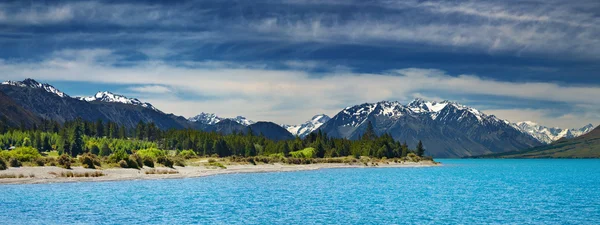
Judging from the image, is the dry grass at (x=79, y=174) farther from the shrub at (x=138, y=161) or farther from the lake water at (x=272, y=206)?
the shrub at (x=138, y=161)

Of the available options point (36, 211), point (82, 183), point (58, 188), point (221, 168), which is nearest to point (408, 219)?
point (36, 211)

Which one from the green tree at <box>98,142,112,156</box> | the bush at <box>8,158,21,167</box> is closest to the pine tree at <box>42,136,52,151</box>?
the green tree at <box>98,142,112,156</box>

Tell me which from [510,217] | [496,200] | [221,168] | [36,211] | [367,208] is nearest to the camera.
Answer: [36,211]

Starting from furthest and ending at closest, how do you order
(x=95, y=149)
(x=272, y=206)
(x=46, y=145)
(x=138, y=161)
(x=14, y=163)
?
1. (x=46, y=145)
2. (x=95, y=149)
3. (x=138, y=161)
4. (x=14, y=163)
5. (x=272, y=206)

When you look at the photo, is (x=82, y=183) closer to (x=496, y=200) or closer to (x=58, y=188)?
(x=58, y=188)

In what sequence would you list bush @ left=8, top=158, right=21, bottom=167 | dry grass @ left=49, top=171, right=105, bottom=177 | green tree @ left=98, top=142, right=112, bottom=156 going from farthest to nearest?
1. green tree @ left=98, top=142, right=112, bottom=156
2. bush @ left=8, top=158, right=21, bottom=167
3. dry grass @ left=49, top=171, right=105, bottom=177

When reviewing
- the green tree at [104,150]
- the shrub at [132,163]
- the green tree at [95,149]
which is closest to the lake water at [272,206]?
the shrub at [132,163]

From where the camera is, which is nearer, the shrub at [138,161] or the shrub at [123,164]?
the shrub at [123,164]

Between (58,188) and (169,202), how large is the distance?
66.0 feet

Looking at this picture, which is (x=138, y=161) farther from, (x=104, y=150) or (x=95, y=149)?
(x=95, y=149)

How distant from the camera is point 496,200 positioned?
66.2m

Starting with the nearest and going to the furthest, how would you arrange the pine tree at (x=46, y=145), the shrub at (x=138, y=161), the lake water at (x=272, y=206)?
the lake water at (x=272, y=206), the shrub at (x=138, y=161), the pine tree at (x=46, y=145)

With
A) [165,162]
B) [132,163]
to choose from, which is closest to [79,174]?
[132,163]

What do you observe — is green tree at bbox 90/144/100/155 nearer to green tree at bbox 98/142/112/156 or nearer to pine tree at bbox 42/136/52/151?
green tree at bbox 98/142/112/156
